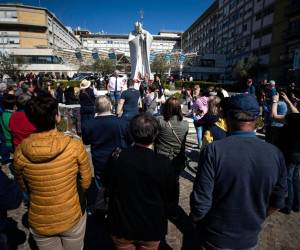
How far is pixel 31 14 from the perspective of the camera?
66250 mm

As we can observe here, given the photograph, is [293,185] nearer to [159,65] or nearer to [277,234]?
[277,234]

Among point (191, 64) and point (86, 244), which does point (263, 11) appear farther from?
point (86, 244)

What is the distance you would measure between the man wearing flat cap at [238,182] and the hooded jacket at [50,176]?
45.7 inches

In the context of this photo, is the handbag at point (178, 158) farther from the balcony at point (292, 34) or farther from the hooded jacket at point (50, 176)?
the balcony at point (292, 34)

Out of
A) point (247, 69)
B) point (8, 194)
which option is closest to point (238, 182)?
point (8, 194)

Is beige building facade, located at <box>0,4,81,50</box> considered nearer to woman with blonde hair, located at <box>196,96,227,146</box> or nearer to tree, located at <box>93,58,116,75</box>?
tree, located at <box>93,58,116,75</box>

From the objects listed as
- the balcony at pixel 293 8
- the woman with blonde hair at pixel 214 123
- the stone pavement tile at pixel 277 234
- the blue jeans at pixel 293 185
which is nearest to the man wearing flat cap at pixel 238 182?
the stone pavement tile at pixel 277 234

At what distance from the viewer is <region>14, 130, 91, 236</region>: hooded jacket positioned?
2.20 meters

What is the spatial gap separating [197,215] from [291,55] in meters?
43.3

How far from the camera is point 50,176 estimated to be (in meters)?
2.25

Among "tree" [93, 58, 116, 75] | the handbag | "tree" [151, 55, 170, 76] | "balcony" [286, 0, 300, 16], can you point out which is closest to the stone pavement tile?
the handbag

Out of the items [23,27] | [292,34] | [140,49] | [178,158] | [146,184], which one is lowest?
[178,158]

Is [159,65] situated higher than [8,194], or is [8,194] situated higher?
[159,65]

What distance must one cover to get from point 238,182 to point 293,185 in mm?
3111
